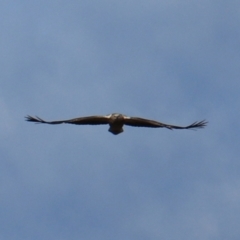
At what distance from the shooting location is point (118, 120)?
53.6 meters

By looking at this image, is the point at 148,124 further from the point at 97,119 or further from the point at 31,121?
the point at 31,121

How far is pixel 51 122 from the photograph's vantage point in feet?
180

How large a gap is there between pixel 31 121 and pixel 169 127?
8.37 m

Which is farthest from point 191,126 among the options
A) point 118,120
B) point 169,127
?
point 118,120

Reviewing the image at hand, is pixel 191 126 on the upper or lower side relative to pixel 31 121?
upper

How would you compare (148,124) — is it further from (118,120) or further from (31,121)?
(31,121)

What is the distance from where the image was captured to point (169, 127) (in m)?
A: 55.5

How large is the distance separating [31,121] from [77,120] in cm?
279

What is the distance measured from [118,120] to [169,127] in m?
3.63

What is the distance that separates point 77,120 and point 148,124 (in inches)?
172

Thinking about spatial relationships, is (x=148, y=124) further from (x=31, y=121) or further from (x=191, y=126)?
(x=31, y=121)

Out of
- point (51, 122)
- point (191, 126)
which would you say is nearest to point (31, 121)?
point (51, 122)

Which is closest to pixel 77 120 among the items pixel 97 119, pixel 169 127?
pixel 97 119

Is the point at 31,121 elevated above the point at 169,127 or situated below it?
below
